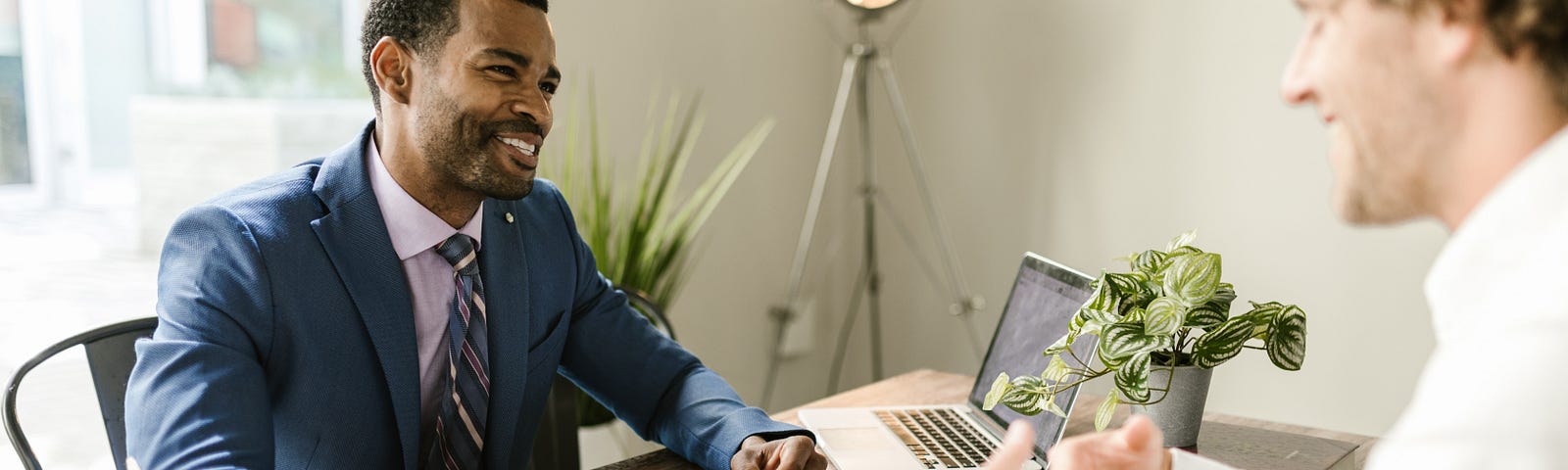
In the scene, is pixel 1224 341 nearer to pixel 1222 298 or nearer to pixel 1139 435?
pixel 1222 298

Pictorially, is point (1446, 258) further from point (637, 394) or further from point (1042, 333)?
point (637, 394)

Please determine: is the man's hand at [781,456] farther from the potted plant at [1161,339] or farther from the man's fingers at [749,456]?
the potted plant at [1161,339]

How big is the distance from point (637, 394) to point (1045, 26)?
2.06 metres

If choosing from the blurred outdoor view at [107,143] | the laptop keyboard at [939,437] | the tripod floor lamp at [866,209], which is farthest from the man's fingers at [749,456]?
the tripod floor lamp at [866,209]

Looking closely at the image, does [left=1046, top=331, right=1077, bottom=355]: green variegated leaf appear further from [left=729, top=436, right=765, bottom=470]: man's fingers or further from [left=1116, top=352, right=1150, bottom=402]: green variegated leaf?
[left=729, top=436, right=765, bottom=470]: man's fingers

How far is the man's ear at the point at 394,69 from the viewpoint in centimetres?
150

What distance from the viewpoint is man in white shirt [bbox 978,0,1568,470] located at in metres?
0.51

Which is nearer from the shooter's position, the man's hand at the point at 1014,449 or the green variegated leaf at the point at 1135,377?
the man's hand at the point at 1014,449

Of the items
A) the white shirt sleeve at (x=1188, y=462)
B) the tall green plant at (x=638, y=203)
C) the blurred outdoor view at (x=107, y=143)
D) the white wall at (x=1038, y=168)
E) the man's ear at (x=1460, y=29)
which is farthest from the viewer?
the white wall at (x=1038, y=168)

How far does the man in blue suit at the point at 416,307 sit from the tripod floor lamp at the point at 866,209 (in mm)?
1643

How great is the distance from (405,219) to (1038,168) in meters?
2.24

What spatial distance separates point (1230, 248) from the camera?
301 centimetres

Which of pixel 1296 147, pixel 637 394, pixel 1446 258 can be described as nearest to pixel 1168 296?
pixel 1446 258

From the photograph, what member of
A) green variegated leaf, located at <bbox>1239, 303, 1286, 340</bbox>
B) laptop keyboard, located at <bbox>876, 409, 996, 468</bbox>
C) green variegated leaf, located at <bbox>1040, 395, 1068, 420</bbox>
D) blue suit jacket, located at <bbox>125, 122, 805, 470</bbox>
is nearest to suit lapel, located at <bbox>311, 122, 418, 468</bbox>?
blue suit jacket, located at <bbox>125, 122, 805, 470</bbox>
